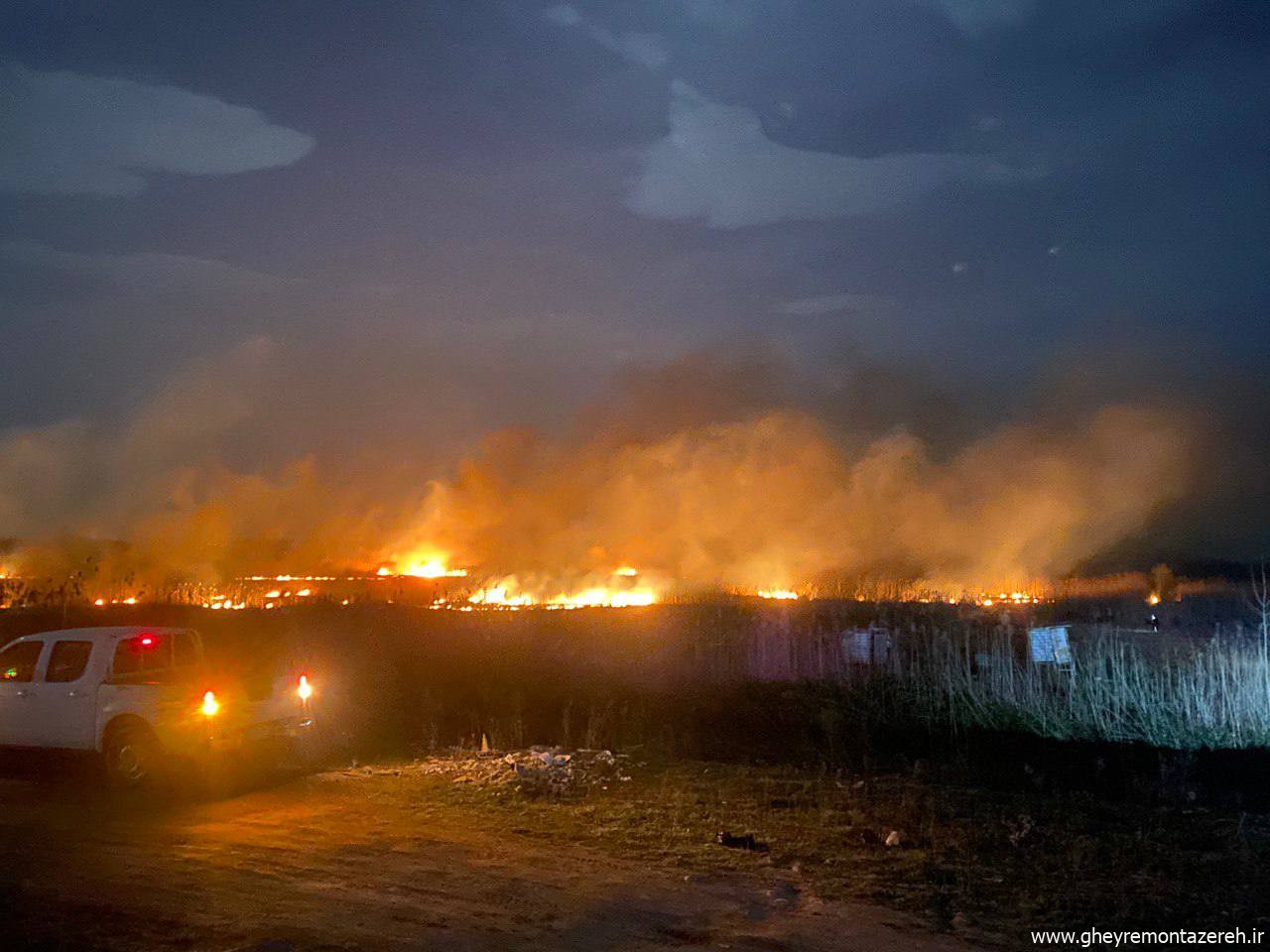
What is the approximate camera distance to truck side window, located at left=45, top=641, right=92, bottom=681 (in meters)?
12.8

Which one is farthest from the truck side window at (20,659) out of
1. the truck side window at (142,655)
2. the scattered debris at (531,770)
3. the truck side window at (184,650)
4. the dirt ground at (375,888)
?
the scattered debris at (531,770)

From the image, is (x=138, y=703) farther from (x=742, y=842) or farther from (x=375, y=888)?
(x=742, y=842)

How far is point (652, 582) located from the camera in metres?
41.9

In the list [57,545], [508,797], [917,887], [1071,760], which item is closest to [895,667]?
[1071,760]

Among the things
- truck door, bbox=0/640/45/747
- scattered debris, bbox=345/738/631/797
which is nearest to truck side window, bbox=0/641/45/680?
truck door, bbox=0/640/45/747

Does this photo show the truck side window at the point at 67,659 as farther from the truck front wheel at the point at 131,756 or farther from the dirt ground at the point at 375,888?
the dirt ground at the point at 375,888

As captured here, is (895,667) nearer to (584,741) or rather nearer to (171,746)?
(584,741)

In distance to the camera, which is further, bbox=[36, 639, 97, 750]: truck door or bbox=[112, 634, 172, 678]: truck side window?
bbox=[112, 634, 172, 678]: truck side window

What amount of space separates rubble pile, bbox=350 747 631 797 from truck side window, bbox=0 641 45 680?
4.22 m

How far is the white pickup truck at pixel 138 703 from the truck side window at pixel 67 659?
0.01 meters

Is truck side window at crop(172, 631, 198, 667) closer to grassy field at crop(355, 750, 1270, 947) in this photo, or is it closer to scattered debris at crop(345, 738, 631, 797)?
scattered debris at crop(345, 738, 631, 797)

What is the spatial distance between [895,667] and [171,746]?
13.5 m

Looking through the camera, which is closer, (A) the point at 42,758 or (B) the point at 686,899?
(B) the point at 686,899

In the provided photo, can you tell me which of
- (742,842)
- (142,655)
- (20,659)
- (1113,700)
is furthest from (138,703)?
(1113,700)
